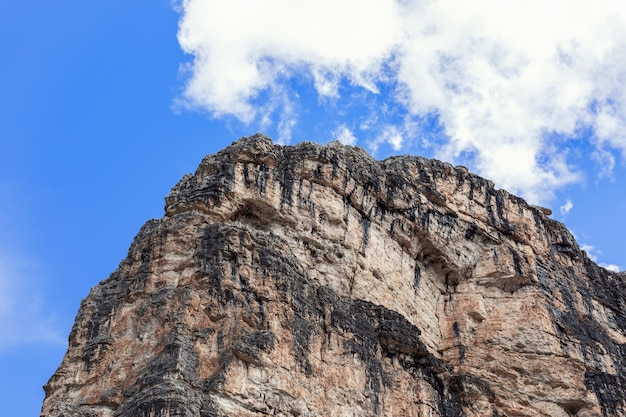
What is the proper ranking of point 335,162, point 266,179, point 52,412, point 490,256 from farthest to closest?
point 490,256 → point 335,162 → point 266,179 → point 52,412

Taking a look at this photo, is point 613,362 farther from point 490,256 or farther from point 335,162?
point 335,162

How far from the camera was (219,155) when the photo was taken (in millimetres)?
48906

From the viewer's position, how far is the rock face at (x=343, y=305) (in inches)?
1513

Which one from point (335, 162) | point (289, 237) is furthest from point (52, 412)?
point (335, 162)

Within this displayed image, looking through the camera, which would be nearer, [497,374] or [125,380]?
[125,380]

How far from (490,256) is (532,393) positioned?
9.03 meters

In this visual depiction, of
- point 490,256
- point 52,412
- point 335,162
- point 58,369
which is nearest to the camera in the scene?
point 52,412

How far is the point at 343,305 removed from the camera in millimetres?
44594

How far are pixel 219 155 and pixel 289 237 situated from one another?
6.20m

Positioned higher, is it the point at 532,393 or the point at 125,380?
the point at 532,393

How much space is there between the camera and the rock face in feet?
126

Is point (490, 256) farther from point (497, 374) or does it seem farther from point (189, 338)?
point (189, 338)

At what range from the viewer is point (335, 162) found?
50656mm

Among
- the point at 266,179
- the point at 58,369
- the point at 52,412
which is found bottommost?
the point at 52,412
